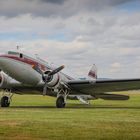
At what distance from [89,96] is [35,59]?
30.2 ft

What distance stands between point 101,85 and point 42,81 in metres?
5.07

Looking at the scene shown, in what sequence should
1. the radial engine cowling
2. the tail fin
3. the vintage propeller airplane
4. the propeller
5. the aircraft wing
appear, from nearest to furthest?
the vintage propeller airplane < the propeller < the aircraft wing < the radial engine cowling < the tail fin

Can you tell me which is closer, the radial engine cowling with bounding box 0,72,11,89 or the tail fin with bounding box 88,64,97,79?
the radial engine cowling with bounding box 0,72,11,89

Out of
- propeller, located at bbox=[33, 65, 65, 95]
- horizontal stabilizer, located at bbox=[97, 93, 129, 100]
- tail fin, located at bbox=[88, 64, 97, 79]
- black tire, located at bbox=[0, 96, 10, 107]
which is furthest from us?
tail fin, located at bbox=[88, 64, 97, 79]

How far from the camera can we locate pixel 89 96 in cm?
4081

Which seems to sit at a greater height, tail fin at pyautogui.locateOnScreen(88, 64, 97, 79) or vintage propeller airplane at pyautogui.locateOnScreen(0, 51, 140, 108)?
tail fin at pyautogui.locateOnScreen(88, 64, 97, 79)

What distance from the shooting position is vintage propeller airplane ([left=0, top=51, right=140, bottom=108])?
32531 millimetres

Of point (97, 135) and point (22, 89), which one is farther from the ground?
point (22, 89)

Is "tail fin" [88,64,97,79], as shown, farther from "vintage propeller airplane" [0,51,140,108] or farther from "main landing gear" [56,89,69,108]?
"main landing gear" [56,89,69,108]

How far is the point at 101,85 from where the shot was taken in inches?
1404

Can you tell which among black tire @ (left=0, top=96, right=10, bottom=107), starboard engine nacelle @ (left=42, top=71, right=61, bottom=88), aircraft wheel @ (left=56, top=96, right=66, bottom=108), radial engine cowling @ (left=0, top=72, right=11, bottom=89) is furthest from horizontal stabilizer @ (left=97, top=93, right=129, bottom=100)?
radial engine cowling @ (left=0, top=72, right=11, bottom=89)

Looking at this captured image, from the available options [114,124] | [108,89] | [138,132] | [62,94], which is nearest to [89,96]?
[108,89]

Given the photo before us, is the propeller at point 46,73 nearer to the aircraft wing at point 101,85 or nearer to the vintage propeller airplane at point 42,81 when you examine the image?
the vintage propeller airplane at point 42,81

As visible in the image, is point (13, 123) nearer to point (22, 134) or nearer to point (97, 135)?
point (22, 134)
